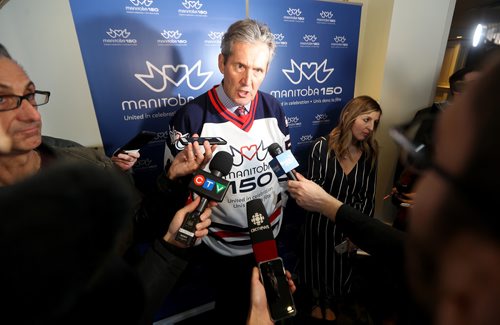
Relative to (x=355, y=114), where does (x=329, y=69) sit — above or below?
above

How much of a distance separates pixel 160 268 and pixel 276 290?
45 cm

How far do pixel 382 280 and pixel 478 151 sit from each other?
7.97 feet

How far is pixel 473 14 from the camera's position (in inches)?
174

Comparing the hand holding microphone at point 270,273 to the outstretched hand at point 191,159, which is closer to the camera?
the hand holding microphone at point 270,273

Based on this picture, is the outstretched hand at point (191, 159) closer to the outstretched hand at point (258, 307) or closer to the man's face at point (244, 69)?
the man's face at point (244, 69)

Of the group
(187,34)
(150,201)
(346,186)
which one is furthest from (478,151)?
(187,34)

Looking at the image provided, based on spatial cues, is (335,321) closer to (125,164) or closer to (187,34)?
(125,164)

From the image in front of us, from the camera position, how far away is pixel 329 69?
2.36m

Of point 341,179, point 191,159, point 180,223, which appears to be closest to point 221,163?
point 191,159

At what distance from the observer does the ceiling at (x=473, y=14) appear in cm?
390

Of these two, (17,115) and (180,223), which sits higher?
(17,115)

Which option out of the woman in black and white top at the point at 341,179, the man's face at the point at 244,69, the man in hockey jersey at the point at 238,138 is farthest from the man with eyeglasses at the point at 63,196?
the woman in black and white top at the point at 341,179

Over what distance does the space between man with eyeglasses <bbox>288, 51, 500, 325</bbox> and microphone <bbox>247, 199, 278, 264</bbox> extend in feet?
2.18

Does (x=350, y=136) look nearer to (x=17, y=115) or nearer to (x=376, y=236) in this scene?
(x=376, y=236)
